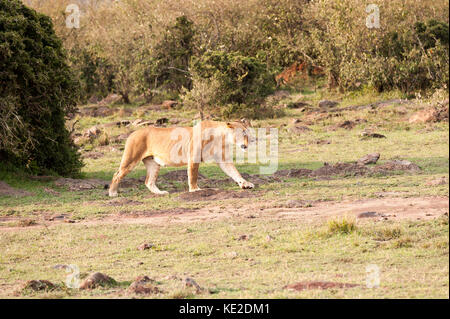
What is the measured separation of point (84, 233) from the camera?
992cm

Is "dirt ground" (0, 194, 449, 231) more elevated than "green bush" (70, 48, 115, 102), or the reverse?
"green bush" (70, 48, 115, 102)

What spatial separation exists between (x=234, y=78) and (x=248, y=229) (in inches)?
564

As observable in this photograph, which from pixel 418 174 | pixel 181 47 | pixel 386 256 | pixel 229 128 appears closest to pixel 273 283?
pixel 386 256

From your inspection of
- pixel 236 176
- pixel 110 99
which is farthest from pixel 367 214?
pixel 110 99

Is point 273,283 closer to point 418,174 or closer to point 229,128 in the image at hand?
point 229,128

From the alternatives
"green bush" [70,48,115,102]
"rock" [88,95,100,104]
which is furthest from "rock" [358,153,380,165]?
"green bush" [70,48,115,102]

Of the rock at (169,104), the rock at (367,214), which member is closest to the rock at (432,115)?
the rock at (169,104)

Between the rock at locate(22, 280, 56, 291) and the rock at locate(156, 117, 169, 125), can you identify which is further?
the rock at locate(156, 117, 169, 125)

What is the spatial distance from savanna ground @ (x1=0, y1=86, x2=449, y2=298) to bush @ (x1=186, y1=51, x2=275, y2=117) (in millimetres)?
Result: 6637

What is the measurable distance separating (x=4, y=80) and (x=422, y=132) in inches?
409

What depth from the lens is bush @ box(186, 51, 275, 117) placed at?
76.1 ft

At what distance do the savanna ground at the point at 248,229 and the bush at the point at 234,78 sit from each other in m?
6.64

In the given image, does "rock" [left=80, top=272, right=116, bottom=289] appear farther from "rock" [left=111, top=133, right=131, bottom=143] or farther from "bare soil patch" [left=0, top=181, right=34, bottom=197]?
"rock" [left=111, top=133, right=131, bottom=143]

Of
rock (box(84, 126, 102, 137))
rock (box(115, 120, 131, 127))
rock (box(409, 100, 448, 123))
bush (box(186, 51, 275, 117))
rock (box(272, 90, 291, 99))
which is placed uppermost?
bush (box(186, 51, 275, 117))
